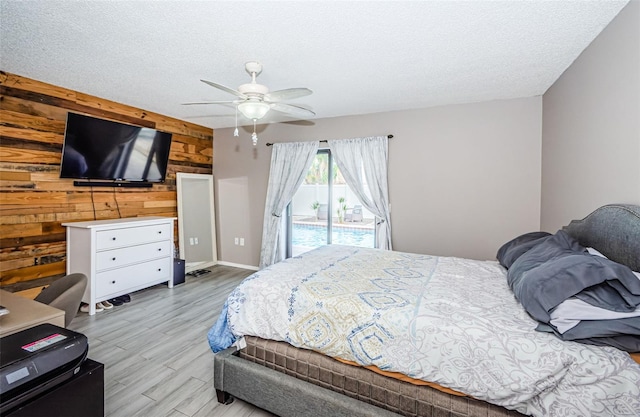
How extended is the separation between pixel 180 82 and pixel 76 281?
2071 millimetres

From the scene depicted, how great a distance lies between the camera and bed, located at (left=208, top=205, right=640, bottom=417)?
1253 millimetres

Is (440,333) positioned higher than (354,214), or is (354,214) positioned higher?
(354,214)

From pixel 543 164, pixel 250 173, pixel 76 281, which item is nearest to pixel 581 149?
pixel 543 164

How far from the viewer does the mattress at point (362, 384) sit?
141 centimetres

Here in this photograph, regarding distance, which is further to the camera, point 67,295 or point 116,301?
point 116,301

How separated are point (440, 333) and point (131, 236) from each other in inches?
139

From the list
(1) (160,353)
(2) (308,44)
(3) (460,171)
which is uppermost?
(2) (308,44)

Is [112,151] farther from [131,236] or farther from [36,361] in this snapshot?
[36,361]

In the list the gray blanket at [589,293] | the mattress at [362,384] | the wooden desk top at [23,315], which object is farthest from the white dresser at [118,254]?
the gray blanket at [589,293]

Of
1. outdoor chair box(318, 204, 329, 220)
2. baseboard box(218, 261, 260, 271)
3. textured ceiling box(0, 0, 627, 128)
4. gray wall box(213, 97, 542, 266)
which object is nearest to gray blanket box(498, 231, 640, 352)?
textured ceiling box(0, 0, 627, 128)

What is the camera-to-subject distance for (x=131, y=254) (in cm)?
358

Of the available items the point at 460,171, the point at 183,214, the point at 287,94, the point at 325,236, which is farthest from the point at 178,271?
the point at 460,171

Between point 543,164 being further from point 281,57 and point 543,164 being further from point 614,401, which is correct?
point 281,57

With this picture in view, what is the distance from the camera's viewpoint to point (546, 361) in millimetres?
1261
